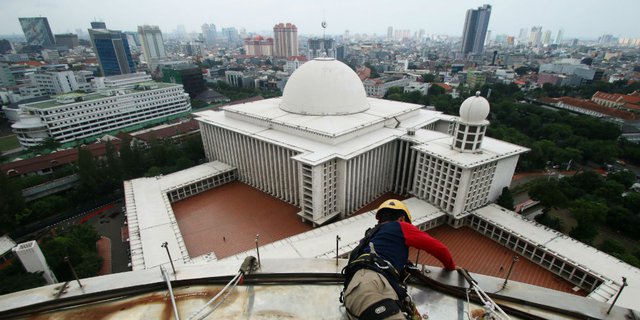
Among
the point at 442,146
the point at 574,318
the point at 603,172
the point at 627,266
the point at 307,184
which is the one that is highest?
the point at 574,318

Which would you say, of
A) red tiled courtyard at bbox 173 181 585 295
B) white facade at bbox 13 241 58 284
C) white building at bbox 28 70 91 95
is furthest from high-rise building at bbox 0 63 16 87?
white facade at bbox 13 241 58 284

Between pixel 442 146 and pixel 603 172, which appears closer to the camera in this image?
pixel 442 146

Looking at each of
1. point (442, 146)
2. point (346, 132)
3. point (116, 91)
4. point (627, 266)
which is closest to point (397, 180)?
point (442, 146)

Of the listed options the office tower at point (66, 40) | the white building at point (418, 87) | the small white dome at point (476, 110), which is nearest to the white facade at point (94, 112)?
the white building at point (418, 87)

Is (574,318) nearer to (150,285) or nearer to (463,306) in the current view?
(463,306)

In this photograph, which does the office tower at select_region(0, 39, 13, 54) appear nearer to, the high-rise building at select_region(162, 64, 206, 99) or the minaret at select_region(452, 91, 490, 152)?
the high-rise building at select_region(162, 64, 206, 99)

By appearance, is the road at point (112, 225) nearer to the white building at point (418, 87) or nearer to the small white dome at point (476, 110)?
the small white dome at point (476, 110)

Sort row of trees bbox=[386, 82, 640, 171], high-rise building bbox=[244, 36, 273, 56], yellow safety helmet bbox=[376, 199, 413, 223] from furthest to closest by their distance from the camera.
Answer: high-rise building bbox=[244, 36, 273, 56] < row of trees bbox=[386, 82, 640, 171] < yellow safety helmet bbox=[376, 199, 413, 223]
